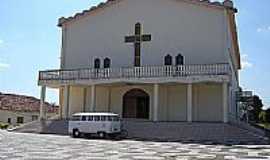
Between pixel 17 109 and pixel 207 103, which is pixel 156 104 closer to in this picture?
pixel 207 103

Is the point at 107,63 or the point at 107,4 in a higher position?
the point at 107,4

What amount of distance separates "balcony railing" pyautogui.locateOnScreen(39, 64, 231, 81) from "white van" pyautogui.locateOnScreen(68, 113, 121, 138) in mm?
4378

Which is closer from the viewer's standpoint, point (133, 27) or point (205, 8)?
point (205, 8)

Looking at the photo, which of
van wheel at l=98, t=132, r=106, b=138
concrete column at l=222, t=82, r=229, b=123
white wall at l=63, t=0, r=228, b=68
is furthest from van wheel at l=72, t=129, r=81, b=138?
concrete column at l=222, t=82, r=229, b=123

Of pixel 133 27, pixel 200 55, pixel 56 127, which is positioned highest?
pixel 133 27

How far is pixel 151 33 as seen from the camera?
29.1 metres

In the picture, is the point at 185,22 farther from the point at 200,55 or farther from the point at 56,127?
the point at 56,127

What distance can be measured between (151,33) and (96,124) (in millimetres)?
9258

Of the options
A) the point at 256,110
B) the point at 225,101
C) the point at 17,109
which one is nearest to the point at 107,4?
the point at 225,101

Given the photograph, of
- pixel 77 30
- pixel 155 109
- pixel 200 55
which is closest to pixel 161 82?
pixel 155 109

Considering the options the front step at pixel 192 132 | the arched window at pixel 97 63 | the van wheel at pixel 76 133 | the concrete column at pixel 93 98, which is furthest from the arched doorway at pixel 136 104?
the van wheel at pixel 76 133

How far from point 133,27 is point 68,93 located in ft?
23.1

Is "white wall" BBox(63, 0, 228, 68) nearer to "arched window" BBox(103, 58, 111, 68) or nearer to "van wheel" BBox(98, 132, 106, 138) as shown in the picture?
"arched window" BBox(103, 58, 111, 68)

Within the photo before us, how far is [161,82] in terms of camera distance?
2572cm
